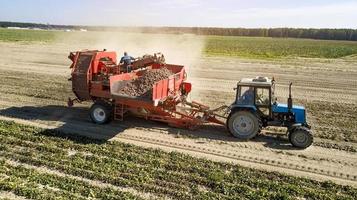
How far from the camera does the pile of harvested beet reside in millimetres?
12139

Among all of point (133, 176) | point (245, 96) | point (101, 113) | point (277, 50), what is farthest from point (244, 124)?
point (277, 50)

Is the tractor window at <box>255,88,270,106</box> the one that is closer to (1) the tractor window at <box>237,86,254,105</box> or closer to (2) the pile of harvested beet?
(1) the tractor window at <box>237,86,254,105</box>

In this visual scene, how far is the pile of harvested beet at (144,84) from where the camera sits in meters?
12.1

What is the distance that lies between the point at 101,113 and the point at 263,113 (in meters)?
4.72

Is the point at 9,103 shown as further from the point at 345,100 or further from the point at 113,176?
the point at 345,100

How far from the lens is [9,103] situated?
14891 mm

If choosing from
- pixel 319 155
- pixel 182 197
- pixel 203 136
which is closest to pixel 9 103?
pixel 203 136

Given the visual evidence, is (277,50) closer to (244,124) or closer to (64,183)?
(244,124)

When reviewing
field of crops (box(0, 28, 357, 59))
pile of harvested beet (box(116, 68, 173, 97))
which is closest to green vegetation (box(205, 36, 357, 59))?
field of crops (box(0, 28, 357, 59))

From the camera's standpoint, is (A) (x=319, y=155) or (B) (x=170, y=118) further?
(B) (x=170, y=118)

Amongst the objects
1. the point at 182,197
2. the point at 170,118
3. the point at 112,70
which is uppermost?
the point at 112,70

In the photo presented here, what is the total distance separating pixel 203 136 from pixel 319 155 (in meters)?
3.05

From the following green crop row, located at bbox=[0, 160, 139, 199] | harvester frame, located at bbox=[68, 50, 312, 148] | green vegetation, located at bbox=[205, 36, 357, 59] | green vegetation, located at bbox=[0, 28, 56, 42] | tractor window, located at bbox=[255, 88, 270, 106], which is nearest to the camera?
green crop row, located at bbox=[0, 160, 139, 199]

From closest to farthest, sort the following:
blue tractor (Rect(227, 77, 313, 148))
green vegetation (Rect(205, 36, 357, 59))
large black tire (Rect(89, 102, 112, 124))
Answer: blue tractor (Rect(227, 77, 313, 148)) < large black tire (Rect(89, 102, 112, 124)) < green vegetation (Rect(205, 36, 357, 59))
